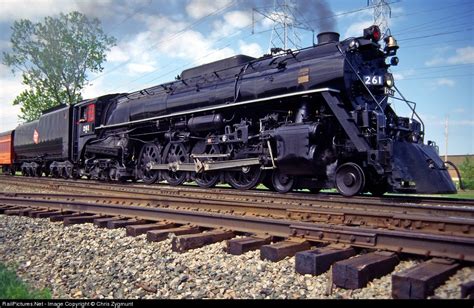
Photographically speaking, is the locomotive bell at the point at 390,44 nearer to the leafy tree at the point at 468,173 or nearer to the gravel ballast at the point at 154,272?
the gravel ballast at the point at 154,272

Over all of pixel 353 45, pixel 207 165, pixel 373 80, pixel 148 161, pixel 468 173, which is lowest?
pixel 468 173

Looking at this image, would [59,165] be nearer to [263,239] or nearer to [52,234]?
[52,234]

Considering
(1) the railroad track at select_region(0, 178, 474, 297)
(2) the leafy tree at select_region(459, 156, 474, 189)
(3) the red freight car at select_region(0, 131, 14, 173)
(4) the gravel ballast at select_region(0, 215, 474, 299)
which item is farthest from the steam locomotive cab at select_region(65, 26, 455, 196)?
(3) the red freight car at select_region(0, 131, 14, 173)

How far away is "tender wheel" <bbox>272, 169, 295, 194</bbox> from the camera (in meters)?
9.43

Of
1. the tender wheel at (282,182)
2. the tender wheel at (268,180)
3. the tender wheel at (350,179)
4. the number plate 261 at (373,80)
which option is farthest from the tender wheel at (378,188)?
the tender wheel at (268,180)

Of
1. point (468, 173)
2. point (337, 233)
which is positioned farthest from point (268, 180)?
point (468, 173)

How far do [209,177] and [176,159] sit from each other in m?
1.28

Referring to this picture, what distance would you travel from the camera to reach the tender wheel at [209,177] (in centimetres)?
1100

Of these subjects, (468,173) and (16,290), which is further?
(468,173)

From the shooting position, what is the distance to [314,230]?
160 inches

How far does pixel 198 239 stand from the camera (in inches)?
171

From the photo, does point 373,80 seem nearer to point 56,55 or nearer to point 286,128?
point 286,128
